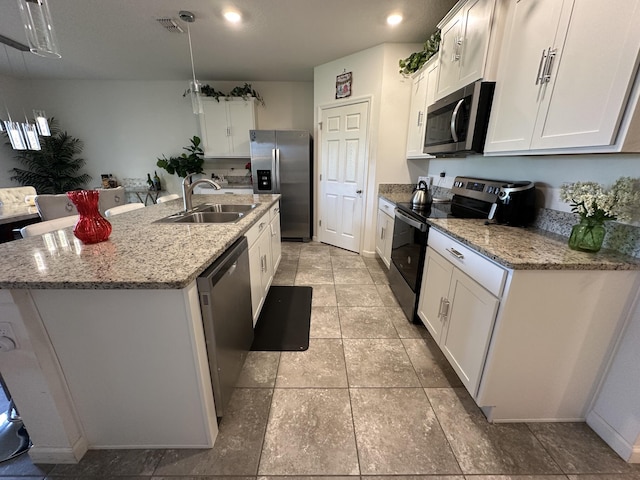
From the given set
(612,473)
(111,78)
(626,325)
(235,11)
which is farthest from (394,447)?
(111,78)

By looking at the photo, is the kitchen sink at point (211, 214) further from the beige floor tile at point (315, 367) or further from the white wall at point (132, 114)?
the white wall at point (132, 114)

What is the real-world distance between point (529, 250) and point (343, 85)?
10.2 feet

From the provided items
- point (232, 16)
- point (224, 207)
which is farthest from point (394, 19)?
point (224, 207)

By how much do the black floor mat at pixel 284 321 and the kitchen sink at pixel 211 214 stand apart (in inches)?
33.9

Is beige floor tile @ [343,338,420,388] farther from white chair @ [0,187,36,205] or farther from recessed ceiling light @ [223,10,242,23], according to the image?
white chair @ [0,187,36,205]

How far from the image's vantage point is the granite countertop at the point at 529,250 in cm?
105

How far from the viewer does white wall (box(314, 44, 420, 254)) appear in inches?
119

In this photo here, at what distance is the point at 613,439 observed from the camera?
118cm

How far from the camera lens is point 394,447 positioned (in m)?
1.19

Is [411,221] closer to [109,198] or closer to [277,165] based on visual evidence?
[277,165]

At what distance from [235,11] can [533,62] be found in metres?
2.42

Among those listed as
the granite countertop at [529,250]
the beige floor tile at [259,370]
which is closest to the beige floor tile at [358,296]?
the beige floor tile at [259,370]

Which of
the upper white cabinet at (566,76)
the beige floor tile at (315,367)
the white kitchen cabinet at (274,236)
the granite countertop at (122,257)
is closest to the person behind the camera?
the granite countertop at (122,257)

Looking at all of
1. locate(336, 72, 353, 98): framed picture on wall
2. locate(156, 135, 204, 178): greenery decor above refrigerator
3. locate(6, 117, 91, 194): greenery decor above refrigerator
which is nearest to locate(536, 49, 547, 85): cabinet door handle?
locate(336, 72, 353, 98): framed picture on wall
